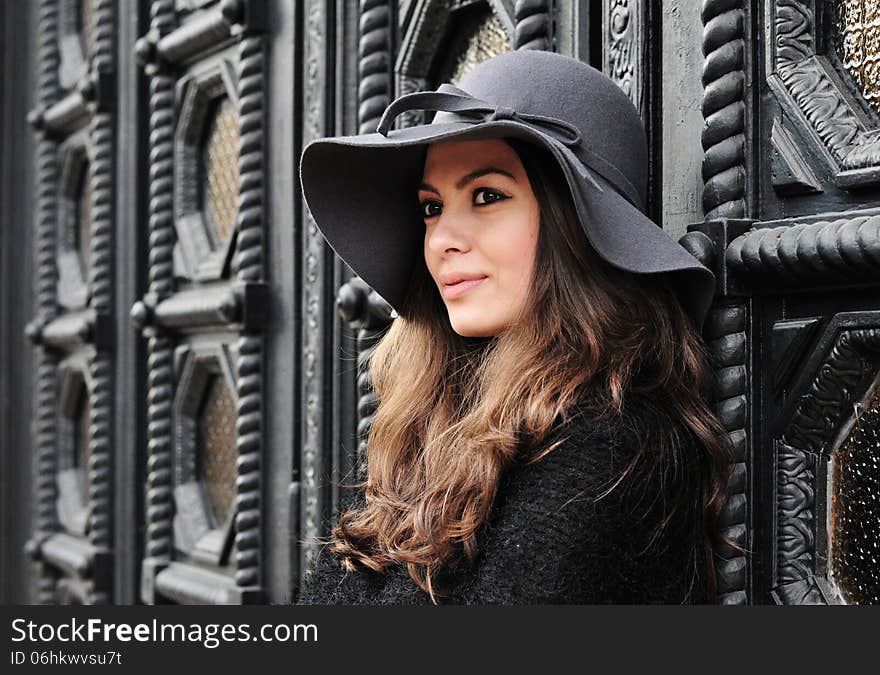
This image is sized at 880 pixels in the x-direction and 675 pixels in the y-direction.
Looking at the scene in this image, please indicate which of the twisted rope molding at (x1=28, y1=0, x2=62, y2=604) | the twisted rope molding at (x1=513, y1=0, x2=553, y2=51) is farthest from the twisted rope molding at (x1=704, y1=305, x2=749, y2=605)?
the twisted rope molding at (x1=28, y1=0, x2=62, y2=604)

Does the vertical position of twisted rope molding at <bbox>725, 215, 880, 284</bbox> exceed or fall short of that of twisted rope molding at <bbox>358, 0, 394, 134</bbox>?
it falls short

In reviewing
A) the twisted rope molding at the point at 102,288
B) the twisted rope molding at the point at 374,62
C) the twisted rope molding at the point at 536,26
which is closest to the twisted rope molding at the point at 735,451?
the twisted rope molding at the point at 536,26

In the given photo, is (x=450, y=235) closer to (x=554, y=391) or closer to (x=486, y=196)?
(x=486, y=196)

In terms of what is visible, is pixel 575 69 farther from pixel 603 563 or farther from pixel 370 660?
pixel 370 660

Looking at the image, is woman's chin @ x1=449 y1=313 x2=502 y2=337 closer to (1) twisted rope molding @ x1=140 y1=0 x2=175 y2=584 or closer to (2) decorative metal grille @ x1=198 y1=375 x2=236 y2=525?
(2) decorative metal grille @ x1=198 y1=375 x2=236 y2=525

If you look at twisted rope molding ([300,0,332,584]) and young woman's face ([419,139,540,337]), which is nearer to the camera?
young woman's face ([419,139,540,337])

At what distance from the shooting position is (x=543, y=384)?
126 centimetres

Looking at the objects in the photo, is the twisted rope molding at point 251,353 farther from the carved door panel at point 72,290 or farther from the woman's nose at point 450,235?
A: the woman's nose at point 450,235

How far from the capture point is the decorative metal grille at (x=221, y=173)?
250 centimetres

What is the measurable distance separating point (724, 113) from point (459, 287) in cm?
32

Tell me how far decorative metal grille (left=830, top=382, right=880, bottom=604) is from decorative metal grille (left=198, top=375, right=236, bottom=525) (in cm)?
144

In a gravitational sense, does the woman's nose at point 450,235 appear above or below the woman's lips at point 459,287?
above

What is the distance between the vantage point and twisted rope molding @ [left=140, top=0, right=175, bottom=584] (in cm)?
266

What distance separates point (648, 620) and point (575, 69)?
56 centimetres
